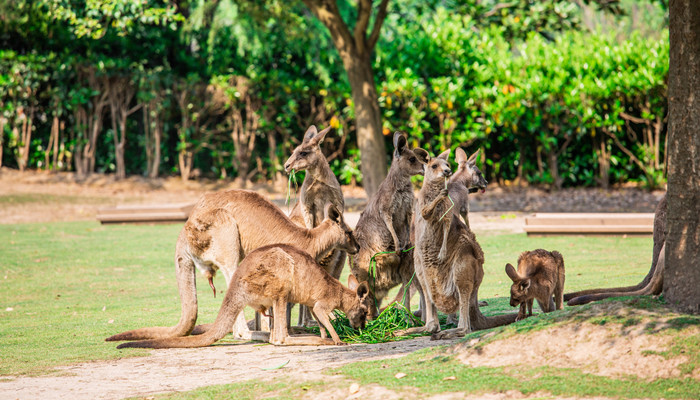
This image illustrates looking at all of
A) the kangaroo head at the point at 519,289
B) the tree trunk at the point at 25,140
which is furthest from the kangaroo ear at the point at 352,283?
the tree trunk at the point at 25,140

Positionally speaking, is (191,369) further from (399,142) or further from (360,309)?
(399,142)

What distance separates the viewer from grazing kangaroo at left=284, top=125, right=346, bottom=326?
718 cm

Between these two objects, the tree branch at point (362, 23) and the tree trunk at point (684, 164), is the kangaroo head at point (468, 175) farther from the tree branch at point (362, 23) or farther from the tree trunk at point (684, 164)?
the tree branch at point (362, 23)

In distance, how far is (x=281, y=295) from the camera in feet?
20.0

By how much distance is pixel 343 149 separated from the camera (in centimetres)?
1825

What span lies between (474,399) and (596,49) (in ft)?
44.1

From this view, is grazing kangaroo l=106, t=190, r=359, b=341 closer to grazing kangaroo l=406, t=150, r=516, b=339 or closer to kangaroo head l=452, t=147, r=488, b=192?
grazing kangaroo l=406, t=150, r=516, b=339

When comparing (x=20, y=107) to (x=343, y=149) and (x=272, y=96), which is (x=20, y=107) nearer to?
(x=272, y=96)

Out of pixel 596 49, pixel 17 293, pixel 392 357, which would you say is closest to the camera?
pixel 392 357

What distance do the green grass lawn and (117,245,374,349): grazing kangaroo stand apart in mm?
659

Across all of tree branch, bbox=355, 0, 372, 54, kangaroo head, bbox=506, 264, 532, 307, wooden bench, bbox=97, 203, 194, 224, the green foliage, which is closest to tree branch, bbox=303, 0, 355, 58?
tree branch, bbox=355, 0, 372, 54

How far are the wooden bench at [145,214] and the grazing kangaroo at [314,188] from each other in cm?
734

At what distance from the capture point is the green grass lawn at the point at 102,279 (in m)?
6.46

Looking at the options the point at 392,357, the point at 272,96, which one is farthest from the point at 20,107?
the point at 392,357
